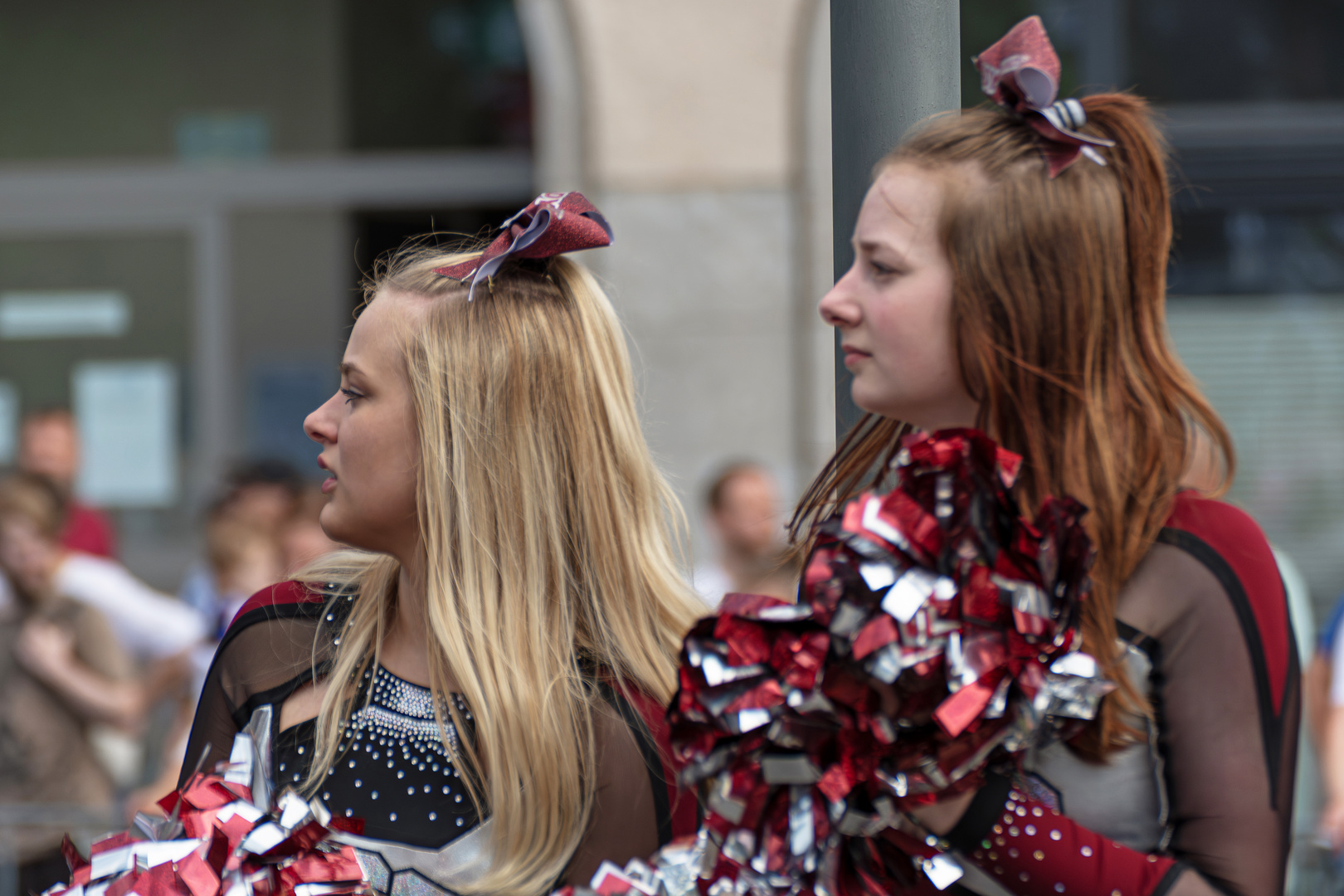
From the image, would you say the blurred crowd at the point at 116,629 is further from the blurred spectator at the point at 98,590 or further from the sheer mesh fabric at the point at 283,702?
the sheer mesh fabric at the point at 283,702

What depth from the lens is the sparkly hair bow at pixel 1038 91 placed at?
4.14 feet

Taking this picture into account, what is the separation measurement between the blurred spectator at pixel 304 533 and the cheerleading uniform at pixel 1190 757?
280 centimetres

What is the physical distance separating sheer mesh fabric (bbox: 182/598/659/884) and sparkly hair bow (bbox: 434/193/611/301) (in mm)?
473

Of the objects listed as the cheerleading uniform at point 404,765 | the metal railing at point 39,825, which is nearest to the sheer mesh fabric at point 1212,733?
the cheerleading uniform at point 404,765

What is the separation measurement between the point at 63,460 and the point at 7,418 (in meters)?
1.32

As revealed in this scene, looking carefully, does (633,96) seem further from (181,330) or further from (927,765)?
(927,765)

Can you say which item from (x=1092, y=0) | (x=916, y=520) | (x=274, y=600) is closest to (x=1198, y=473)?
(x=916, y=520)

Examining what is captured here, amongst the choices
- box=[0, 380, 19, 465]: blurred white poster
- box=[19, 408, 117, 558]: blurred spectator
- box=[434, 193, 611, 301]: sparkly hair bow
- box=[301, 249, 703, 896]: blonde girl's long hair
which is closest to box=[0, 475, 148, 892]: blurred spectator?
box=[19, 408, 117, 558]: blurred spectator

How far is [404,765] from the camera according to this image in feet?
5.30

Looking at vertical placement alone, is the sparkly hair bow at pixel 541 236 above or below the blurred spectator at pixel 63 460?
above

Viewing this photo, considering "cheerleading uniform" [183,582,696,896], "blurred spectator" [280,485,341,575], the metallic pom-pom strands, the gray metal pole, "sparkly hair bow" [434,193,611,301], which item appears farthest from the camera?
"blurred spectator" [280,485,341,575]

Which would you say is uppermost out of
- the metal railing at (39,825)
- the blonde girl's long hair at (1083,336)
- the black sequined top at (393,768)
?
the blonde girl's long hair at (1083,336)

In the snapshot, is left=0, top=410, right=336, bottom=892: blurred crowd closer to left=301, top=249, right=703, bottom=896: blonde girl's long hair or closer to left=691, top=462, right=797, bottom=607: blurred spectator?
left=691, top=462, right=797, bottom=607: blurred spectator

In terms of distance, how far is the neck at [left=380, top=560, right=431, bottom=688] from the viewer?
1.69 meters
